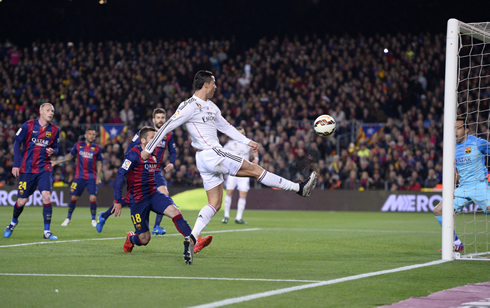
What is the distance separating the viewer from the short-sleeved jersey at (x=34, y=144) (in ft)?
35.8

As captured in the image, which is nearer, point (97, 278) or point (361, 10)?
point (97, 278)

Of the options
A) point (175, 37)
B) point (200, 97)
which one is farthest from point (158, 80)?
point (200, 97)

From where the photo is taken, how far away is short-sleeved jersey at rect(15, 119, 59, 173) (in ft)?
35.8

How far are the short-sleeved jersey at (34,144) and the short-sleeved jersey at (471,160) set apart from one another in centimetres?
699

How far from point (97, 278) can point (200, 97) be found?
2.60m

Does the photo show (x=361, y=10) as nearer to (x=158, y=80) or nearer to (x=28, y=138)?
(x=158, y=80)

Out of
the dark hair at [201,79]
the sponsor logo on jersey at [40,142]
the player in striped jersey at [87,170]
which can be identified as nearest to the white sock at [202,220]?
the dark hair at [201,79]

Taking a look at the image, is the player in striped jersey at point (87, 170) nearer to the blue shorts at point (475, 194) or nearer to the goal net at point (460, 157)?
the goal net at point (460, 157)

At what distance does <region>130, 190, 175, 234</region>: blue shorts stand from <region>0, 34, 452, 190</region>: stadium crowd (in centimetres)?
1444

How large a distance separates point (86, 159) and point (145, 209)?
23.7 ft

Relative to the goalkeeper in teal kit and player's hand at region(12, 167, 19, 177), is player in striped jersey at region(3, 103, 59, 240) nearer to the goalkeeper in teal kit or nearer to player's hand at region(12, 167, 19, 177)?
player's hand at region(12, 167, 19, 177)

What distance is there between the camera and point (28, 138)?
11008 mm

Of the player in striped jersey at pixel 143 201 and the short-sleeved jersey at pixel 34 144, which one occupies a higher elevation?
the short-sleeved jersey at pixel 34 144

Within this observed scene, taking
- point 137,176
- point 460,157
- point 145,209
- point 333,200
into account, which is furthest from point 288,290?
point 333,200
